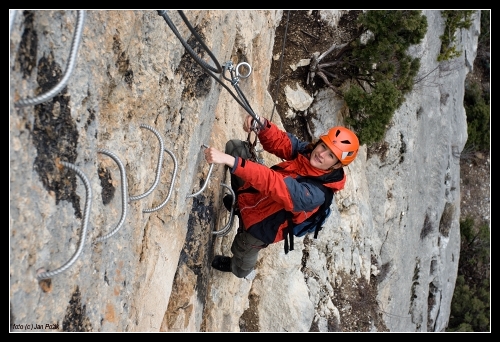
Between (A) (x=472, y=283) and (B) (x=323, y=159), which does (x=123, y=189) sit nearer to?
(B) (x=323, y=159)

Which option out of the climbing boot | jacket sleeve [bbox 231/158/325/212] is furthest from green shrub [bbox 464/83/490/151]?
jacket sleeve [bbox 231/158/325/212]

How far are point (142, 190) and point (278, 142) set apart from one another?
1851 millimetres

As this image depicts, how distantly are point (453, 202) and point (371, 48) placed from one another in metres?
6.35

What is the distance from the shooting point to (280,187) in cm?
365

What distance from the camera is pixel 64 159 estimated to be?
2.31m

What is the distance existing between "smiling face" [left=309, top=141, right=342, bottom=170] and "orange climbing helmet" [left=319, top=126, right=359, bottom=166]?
0.05 metres

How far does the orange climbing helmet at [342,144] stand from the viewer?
402cm

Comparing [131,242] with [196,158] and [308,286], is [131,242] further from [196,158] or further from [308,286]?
[308,286]

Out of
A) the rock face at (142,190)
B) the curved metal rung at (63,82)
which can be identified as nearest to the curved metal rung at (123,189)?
the rock face at (142,190)

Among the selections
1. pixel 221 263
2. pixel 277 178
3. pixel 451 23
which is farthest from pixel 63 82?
pixel 451 23

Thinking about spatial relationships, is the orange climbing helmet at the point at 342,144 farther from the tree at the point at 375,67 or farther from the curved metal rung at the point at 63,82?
the tree at the point at 375,67

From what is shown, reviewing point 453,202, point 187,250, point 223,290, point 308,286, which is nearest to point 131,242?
point 187,250

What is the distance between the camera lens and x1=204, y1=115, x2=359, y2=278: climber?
3.60 m

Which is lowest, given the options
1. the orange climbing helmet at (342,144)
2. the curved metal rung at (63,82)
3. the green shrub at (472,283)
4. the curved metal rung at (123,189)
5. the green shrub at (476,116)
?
the green shrub at (472,283)
